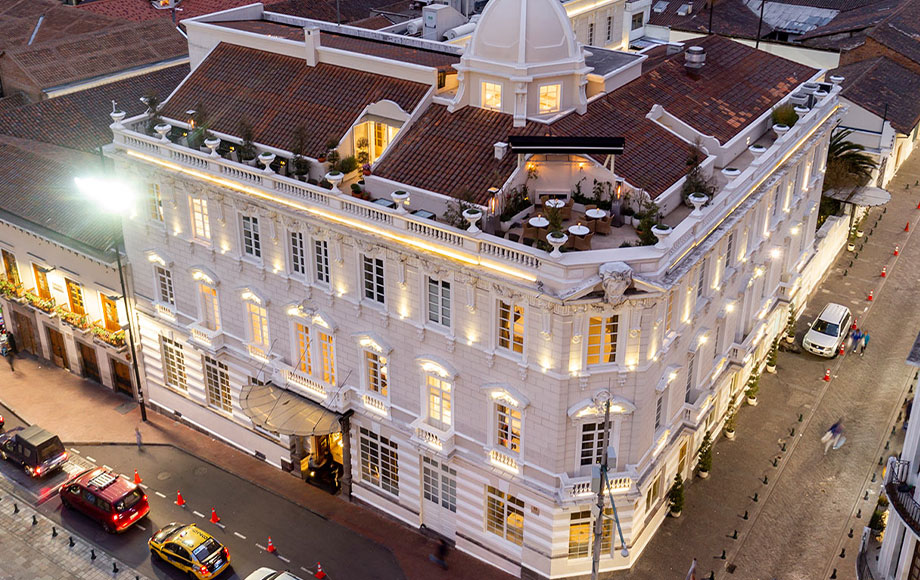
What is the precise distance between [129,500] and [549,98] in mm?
31043

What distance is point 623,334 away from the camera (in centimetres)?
4347

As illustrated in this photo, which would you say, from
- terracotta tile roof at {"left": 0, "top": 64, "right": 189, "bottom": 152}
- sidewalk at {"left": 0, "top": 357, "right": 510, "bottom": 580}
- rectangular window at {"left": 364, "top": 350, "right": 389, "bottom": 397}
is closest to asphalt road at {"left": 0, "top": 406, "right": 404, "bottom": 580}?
sidewalk at {"left": 0, "top": 357, "right": 510, "bottom": 580}

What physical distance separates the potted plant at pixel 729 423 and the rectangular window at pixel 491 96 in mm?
23773

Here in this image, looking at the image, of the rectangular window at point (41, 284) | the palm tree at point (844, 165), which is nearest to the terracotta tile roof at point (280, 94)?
the rectangular window at point (41, 284)

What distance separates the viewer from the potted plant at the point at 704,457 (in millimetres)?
55625

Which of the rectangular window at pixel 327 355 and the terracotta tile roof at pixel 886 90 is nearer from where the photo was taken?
the rectangular window at pixel 327 355

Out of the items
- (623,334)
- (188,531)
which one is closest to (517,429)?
(623,334)

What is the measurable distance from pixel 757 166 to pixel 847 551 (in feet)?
67.8

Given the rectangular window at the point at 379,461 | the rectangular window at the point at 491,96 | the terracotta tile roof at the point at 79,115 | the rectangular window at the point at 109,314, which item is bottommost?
the rectangular window at the point at 379,461

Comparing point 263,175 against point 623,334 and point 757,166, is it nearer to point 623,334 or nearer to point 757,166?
point 623,334

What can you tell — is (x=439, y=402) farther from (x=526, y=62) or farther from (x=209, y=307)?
(x=526, y=62)

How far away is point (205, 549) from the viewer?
162 feet

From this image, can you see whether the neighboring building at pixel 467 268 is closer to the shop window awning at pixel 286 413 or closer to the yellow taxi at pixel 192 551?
the shop window awning at pixel 286 413

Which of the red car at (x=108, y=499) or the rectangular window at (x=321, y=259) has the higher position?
the rectangular window at (x=321, y=259)
